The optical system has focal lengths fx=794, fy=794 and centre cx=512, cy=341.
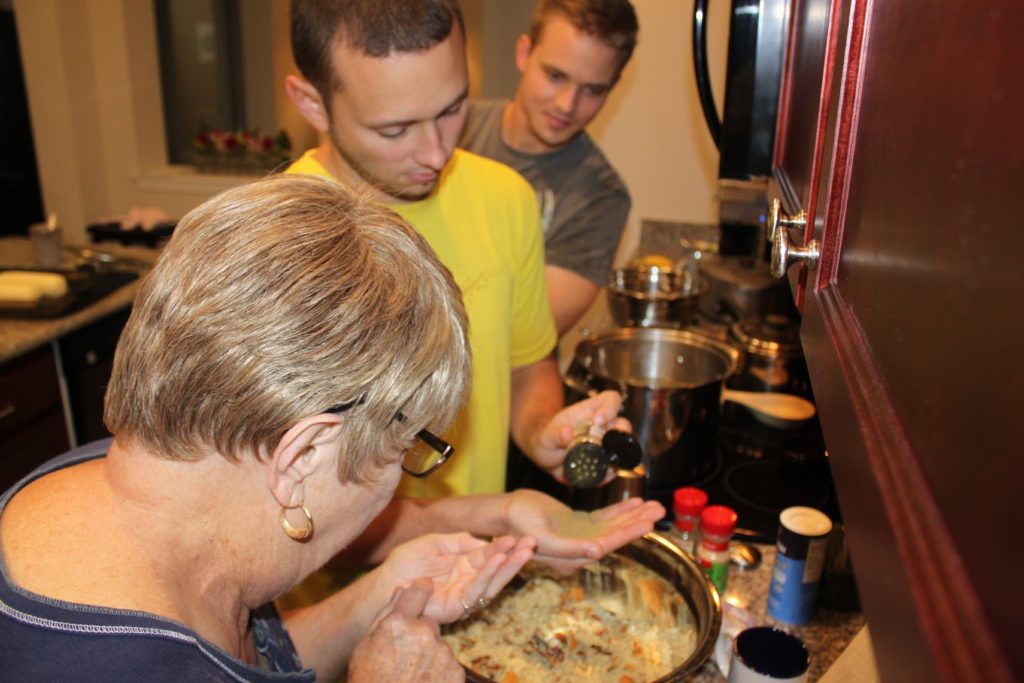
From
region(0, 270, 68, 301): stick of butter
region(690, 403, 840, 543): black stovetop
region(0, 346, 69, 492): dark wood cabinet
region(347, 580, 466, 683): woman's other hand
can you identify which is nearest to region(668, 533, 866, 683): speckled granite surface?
region(690, 403, 840, 543): black stovetop

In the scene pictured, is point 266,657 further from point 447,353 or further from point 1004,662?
point 1004,662

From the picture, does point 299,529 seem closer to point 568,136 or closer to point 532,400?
point 532,400

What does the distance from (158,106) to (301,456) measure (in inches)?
167

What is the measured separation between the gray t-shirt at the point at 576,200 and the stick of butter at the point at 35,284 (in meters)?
1.46

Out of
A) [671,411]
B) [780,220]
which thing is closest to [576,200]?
[671,411]

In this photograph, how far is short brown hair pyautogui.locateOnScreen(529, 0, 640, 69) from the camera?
201 cm

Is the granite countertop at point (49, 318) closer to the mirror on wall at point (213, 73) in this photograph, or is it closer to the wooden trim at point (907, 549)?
the mirror on wall at point (213, 73)

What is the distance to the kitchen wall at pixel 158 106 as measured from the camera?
312 cm

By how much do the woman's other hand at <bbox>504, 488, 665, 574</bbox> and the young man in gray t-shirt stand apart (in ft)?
3.22

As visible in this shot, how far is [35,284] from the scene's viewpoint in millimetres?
2529

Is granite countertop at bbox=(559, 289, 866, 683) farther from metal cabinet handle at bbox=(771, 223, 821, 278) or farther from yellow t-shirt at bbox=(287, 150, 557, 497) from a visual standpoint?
metal cabinet handle at bbox=(771, 223, 821, 278)

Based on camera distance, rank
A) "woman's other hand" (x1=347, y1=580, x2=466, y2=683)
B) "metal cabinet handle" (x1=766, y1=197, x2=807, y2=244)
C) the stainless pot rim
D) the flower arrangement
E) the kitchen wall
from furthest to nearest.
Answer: the flower arrangement < the kitchen wall < the stainless pot rim < "woman's other hand" (x1=347, y1=580, x2=466, y2=683) < "metal cabinet handle" (x1=766, y1=197, x2=807, y2=244)

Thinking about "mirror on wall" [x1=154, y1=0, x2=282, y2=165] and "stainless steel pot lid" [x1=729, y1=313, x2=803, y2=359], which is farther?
"mirror on wall" [x1=154, y1=0, x2=282, y2=165]

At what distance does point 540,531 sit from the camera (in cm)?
121
